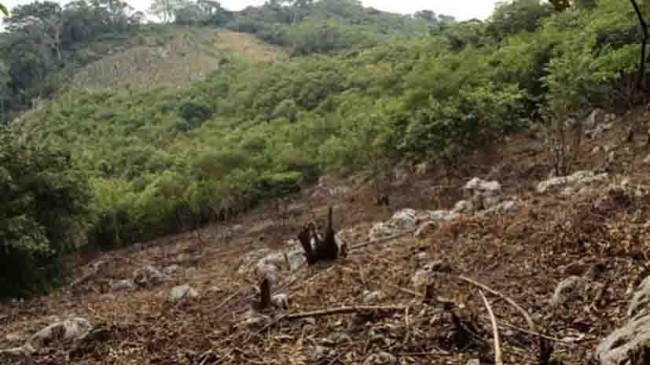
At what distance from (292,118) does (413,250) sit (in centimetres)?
2621

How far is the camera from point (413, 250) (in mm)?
5797

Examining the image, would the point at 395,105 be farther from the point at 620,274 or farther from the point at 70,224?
the point at 620,274

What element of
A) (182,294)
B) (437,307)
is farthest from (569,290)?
(182,294)

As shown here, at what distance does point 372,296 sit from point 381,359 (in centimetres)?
110

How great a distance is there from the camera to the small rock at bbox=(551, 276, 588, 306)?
3.61 metres

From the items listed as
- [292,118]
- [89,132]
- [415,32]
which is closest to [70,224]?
[292,118]

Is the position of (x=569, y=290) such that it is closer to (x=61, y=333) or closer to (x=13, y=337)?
(x=61, y=333)

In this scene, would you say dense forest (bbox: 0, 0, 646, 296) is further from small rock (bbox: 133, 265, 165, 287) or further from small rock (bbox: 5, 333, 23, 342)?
small rock (bbox: 5, 333, 23, 342)

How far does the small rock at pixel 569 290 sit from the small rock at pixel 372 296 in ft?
3.35

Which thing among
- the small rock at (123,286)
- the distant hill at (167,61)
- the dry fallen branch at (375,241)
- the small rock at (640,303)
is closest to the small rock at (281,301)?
the dry fallen branch at (375,241)

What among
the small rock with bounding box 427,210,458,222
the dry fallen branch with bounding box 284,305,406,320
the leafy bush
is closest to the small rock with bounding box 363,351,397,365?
the dry fallen branch with bounding box 284,305,406,320

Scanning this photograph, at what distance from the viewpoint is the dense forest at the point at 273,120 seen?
12.9 metres

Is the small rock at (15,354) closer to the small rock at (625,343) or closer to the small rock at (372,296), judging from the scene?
the small rock at (372,296)

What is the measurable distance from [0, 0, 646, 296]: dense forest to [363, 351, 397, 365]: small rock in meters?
1.70
